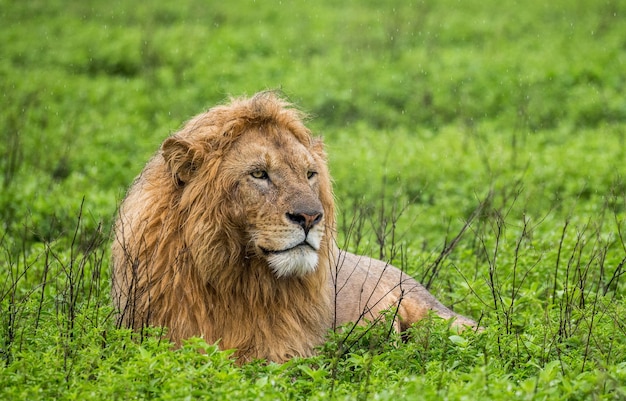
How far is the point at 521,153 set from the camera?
1103cm

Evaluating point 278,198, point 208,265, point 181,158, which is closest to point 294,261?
point 278,198

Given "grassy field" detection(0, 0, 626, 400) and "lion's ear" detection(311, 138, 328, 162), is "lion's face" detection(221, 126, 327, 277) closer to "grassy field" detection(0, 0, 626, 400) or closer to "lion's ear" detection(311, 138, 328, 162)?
"lion's ear" detection(311, 138, 328, 162)

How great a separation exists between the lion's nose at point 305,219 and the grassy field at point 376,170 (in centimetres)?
63

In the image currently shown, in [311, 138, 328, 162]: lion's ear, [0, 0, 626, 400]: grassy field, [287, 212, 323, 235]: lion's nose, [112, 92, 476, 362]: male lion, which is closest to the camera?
[0, 0, 626, 400]: grassy field

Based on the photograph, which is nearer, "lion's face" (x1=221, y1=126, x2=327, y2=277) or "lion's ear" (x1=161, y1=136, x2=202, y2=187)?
"lion's face" (x1=221, y1=126, x2=327, y2=277)

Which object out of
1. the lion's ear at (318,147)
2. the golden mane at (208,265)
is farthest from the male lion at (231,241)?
the lion's ear at (318,147)

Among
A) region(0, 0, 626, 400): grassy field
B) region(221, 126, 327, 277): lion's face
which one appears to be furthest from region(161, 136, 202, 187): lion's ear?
region(0, 0, 626, 400): grassy field

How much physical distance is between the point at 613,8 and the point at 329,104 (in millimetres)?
6970

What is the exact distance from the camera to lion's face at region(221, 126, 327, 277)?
14.6 feet

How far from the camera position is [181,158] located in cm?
477

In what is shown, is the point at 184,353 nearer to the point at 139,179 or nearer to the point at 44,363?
the point at 44,363

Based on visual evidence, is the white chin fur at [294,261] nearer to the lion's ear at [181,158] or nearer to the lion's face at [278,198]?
the lion's face at [278,198]

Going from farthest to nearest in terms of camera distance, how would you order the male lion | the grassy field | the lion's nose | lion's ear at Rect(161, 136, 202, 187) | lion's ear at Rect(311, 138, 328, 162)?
lion's ear at Rect(311, 138, 328, 162), lion's ear at Rect(161, 136, 202, 187), the male lion, the lion's nose, the grassy field

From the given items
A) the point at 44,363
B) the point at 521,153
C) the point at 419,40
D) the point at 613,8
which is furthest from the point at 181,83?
the point at 44,363
